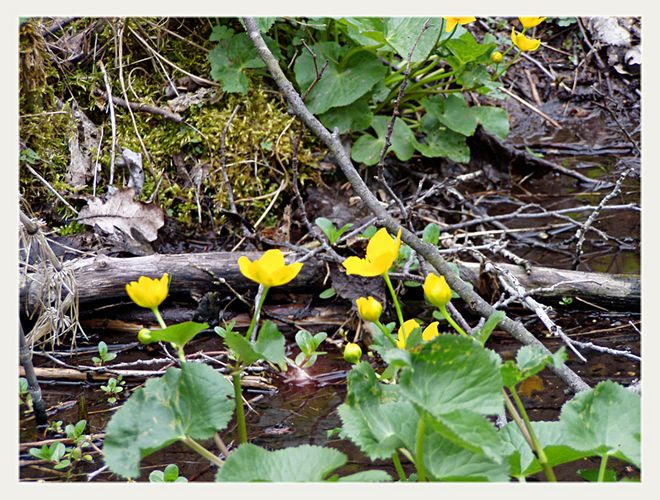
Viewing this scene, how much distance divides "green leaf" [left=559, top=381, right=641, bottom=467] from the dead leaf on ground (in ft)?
4.83

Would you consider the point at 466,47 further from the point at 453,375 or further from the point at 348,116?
the point at 453,375

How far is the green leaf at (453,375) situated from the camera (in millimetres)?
855

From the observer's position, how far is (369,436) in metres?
0.95

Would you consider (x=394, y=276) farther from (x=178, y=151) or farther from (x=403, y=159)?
(x=178, y=151)

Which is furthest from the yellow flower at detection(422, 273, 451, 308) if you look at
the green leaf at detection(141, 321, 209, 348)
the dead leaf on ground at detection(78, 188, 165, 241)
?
the dead leaf on ground at detection(78, 188, 165, 241)

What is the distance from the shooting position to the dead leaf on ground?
210cm

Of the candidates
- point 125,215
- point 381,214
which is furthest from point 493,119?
point 125,215

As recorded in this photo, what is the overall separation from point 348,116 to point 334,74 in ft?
0.49

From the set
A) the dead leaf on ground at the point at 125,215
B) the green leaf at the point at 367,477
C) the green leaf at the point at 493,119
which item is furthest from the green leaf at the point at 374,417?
the green leaf at the point at 493,119

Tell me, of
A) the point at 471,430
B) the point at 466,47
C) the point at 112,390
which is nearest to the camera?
the point at 471,430

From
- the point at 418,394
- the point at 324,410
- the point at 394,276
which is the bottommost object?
the point at 324,410

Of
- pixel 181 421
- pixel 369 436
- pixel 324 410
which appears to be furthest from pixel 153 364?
pixel 369 436

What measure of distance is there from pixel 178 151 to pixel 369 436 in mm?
1649

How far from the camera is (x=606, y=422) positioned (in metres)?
0.97
